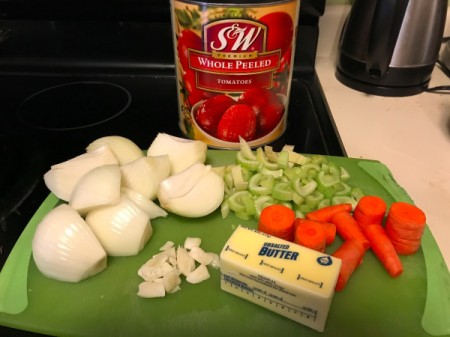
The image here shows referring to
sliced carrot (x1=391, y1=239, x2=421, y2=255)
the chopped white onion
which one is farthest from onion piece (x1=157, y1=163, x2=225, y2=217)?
sliced carrot (x1=391, y1=239, x2=421, y2=255)

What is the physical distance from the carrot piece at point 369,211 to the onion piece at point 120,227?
0.38 m

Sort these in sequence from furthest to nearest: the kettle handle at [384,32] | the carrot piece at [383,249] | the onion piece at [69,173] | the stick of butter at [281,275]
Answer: the kettle handle at [384,32]
the onion piece at [69,173]
the carrot piece at [383,249]
the stick of butter at [281,275]

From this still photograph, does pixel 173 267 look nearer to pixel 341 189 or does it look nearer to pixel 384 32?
pixel 341 189

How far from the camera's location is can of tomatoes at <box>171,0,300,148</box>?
821 mm

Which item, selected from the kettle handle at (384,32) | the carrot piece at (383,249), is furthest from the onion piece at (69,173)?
the kettle handle at (384,32)

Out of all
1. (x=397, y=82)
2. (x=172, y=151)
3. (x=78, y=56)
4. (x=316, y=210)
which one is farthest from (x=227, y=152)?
(x=78, y=56)

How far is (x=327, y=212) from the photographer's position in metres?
0.78

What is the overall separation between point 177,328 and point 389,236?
0.39m

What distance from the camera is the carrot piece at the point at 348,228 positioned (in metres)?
0.73

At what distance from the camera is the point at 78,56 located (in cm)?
132

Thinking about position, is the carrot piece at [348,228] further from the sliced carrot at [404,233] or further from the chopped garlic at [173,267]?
the chopped garlic at [173,267]

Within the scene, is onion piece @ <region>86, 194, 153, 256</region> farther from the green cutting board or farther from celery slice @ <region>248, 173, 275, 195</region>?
celery slice @ <region>248, 173, 275, 195</region>

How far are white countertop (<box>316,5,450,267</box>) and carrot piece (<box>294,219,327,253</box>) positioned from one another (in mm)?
219

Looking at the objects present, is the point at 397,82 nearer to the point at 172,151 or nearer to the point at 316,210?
the point at 316,210
